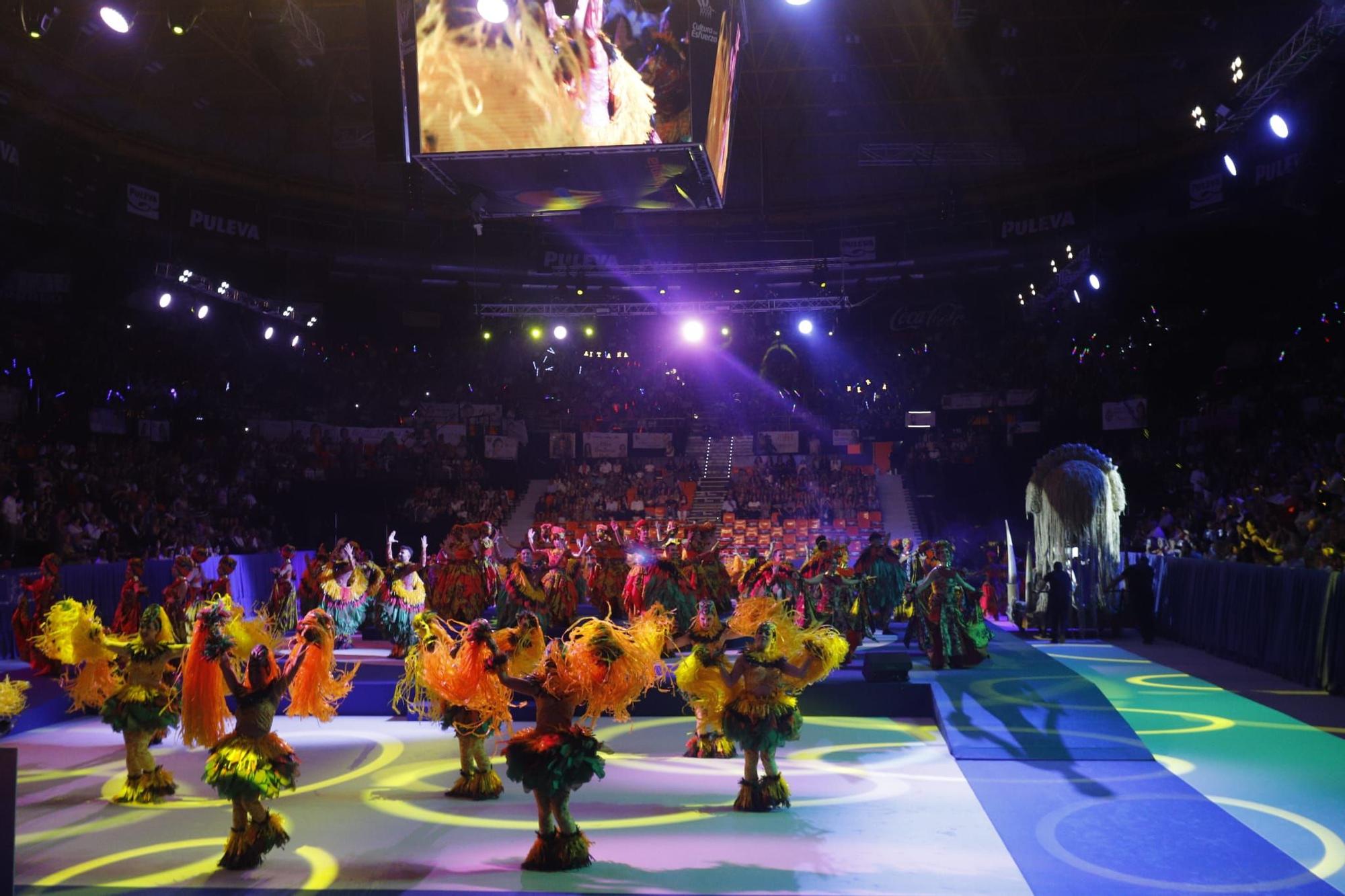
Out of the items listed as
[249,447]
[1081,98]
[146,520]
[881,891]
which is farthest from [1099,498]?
[249,447]

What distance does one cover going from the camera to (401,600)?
1370 centimetres

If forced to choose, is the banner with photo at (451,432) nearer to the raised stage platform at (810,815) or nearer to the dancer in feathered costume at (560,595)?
the dancer in feathered costume at (560,595)

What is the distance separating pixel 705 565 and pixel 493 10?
25.9 ft

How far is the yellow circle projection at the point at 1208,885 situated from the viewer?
5.89m

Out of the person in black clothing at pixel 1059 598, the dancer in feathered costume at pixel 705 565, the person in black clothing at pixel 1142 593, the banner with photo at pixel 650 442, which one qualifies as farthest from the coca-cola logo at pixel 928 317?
the dancer in feathered costume at pixel 705 565

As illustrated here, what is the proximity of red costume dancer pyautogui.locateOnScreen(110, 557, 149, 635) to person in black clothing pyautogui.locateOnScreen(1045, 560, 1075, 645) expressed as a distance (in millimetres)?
13236

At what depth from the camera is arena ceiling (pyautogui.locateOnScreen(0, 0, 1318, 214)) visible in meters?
21.4

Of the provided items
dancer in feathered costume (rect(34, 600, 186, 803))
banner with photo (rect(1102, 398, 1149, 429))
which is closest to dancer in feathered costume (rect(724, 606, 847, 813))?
dancer in feathered costume (rect(34, 600, 186, 803))

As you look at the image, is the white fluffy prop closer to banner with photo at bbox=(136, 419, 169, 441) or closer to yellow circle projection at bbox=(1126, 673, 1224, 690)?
yellow circle projection at bbox=(1126, 673, 1224, 690)

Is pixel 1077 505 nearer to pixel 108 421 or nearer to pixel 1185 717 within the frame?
pixel 1185 717

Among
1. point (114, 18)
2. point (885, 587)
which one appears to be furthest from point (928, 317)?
point (114, 18)

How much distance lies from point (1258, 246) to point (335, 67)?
73.2 ft

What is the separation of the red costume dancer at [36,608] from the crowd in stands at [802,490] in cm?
1718

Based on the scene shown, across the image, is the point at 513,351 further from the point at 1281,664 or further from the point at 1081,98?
the point at 1281,664
